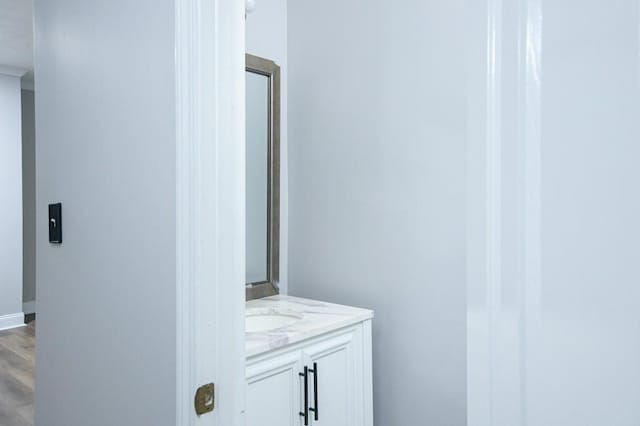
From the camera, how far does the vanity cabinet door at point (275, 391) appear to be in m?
1.34

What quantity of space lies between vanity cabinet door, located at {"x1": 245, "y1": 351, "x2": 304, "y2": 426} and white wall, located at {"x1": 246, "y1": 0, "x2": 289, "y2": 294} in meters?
0.78

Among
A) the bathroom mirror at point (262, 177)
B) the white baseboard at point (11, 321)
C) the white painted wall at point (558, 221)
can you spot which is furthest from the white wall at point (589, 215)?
the white baseboard at point (11, 321)

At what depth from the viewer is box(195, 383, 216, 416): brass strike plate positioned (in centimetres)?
87

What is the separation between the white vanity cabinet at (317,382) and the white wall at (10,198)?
13.5 feet

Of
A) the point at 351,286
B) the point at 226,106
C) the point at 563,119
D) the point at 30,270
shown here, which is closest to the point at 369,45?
the point at 351,286

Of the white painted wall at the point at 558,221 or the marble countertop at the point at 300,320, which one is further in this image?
the marble countertop at the point at 300,320

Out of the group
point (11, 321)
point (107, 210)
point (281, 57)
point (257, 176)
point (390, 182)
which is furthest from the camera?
point (11, 321)

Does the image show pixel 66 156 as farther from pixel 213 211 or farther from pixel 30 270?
pixel 30 270

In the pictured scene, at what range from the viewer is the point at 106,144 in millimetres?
1091

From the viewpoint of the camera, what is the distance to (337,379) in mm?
1630

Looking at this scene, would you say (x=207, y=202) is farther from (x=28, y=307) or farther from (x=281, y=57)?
(x=28, y=307)

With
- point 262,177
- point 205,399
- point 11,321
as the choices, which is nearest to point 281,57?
Result: point 262,177

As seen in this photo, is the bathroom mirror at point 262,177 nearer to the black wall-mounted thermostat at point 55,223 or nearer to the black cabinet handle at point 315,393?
the black cabinet handle at point 315,393

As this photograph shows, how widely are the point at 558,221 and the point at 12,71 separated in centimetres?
517
